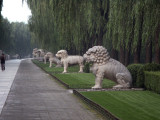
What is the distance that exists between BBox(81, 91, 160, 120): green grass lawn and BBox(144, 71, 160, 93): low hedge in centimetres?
34

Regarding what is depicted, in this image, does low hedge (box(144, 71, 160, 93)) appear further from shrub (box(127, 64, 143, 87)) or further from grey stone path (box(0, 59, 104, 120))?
grey stone path (box(0, 59, 104, 120))

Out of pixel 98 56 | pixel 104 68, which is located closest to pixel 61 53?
pixel 98 56

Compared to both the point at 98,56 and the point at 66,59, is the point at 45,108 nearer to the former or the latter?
the point at 98,56

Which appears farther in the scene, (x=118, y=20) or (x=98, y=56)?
(x=118, y=20)

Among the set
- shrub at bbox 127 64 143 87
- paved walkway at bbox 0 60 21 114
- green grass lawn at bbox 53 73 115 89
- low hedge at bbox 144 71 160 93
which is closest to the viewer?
paved walkway at bbox 0 60 21 114

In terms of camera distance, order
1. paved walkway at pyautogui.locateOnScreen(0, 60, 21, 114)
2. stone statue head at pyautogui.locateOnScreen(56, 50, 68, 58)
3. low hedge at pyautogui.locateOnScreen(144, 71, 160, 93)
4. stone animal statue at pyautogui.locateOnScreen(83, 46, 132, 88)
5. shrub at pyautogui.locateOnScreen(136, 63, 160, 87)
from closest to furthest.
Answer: paved walkway at pyautogui.locateOnScreen(0, 60, 21, 114) < low hedge at pyautogui.locateOnScreen(144, 71, 160, 93) < stone animal statue at pyautogui.locateOnScreen(83, 46, 132, 88) < shrub at pyautogui.locateOnScreen(136, 63, 160, 87) < stone statue head at pyautogui.locateOnScreen(56, 50, 68, 58)

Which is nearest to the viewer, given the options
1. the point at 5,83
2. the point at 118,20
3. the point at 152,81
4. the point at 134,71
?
the point at 152,81

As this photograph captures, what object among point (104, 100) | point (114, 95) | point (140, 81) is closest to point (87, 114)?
point (104, 100)

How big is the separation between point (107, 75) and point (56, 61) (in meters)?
25.4

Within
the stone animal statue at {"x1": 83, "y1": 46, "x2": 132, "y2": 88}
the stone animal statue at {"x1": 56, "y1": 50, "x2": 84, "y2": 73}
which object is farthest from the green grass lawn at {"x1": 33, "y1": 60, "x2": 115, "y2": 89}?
the stone animal statue at {"x1": 56, "y1": 50, "x2": 84, "y2": 73}

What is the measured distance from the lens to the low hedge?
13.5 meters

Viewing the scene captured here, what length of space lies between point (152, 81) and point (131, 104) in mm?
3527

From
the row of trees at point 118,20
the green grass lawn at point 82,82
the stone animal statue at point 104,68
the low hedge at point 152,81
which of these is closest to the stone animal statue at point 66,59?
the row of trees at point 118,20

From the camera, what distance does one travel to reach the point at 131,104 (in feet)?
35.7
